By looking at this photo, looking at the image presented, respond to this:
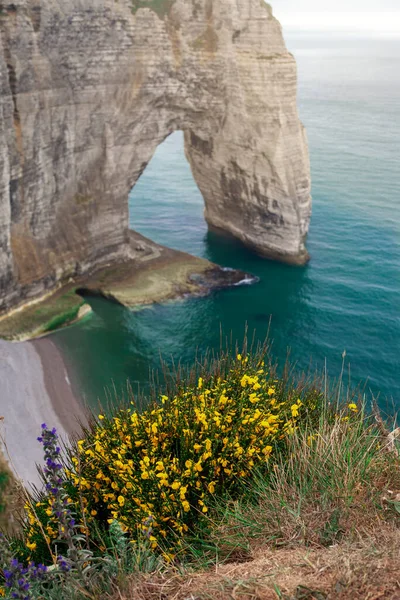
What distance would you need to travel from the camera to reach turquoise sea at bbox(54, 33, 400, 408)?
36688mm

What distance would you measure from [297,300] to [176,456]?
33895mm

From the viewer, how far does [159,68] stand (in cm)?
4191

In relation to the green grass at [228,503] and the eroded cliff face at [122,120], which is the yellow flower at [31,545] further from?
the eroded cliff face at [122,120]

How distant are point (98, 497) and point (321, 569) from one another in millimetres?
5180

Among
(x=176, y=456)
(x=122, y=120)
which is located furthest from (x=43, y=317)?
(x=176, y=456)

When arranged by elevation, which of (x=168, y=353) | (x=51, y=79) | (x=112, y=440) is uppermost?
(x=51, y=79)

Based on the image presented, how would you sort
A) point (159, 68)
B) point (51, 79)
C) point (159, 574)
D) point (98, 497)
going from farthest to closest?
point (159, 68) → point (51, 79) → point (98, 497) → point (159, 574)

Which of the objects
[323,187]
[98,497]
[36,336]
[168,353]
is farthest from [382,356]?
[323,187]

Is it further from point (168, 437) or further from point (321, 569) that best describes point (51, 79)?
point (321, 569)

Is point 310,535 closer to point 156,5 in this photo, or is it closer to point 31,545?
point 31,545

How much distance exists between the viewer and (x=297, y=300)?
44438 mm

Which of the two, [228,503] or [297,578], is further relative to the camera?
[228,503]

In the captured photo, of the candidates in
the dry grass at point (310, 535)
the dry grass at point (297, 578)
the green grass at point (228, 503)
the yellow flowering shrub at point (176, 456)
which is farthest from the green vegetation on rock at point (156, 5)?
the dry grass at point (297, 578)

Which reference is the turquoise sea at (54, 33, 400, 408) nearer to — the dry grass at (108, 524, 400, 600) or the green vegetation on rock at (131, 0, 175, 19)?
the dry grass at (108, 524, 400, 600)
